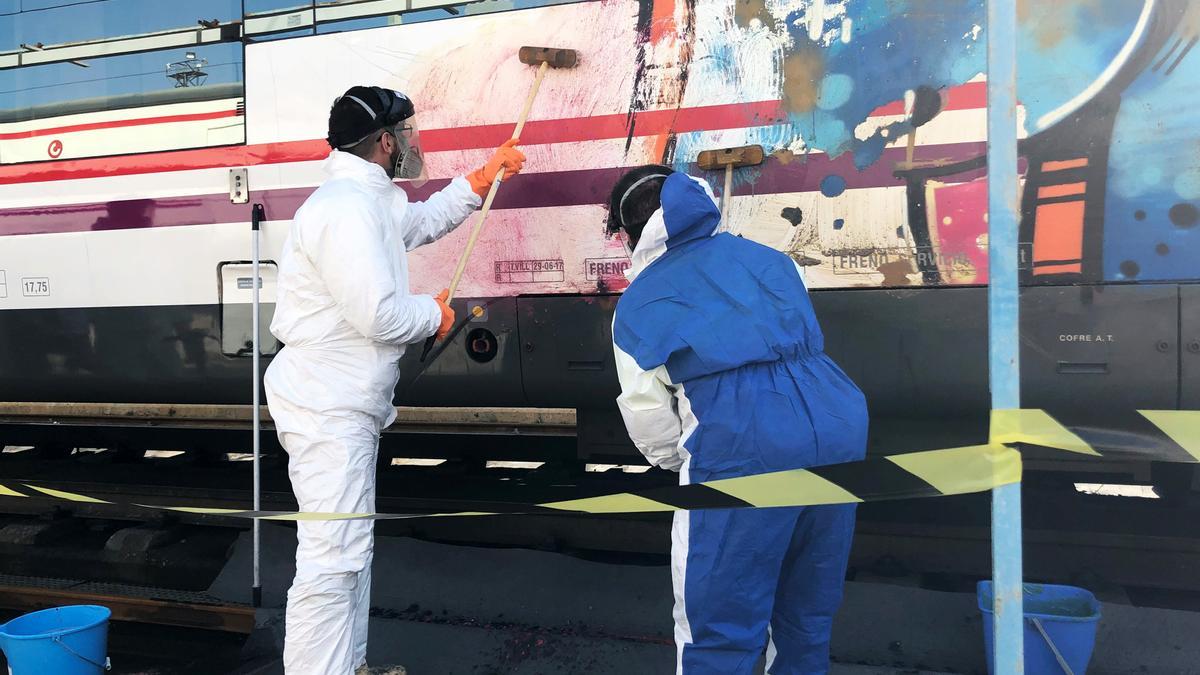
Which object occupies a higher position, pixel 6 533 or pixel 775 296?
pixel 775 296

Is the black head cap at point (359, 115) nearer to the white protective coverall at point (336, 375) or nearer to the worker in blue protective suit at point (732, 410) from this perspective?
the white protective coverall at point (336, 375)

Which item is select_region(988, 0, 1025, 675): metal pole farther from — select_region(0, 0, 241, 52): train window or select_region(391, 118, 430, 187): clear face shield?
select_region(0, 0, 241, 52): train window

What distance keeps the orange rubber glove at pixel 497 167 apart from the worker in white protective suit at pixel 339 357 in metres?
0.47

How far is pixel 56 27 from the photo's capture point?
4.19 m

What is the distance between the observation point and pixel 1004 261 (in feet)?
6.23

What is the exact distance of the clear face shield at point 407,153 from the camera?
300 centimetres

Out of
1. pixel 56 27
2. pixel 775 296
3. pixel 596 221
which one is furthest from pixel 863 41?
pixel 56 27

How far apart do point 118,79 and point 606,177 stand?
2318 millimetres

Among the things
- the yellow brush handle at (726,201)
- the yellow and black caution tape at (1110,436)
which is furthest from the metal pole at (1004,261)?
the yellow brush handle at (726,201)

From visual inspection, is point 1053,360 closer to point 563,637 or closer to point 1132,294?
point 1132,294

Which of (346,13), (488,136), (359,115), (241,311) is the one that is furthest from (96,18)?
(359,115)

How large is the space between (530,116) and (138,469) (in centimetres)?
359

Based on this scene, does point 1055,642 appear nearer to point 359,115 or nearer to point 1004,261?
point 1004,261

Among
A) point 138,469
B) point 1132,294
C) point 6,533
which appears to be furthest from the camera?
point 138,469
